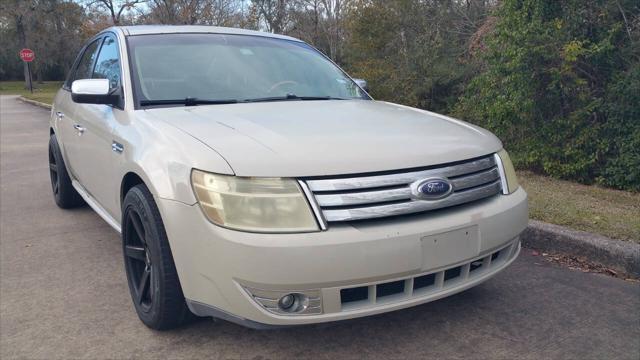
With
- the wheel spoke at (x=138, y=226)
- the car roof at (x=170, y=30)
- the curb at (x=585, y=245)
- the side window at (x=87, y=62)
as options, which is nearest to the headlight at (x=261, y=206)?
the wheel spoke at (x=138, y=226)

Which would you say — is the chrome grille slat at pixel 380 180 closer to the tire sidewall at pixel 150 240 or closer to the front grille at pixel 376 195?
the front grille at pixel 376 195

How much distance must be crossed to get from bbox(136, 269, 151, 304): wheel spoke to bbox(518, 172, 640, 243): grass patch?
9.78ft

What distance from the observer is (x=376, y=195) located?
90.7 inches

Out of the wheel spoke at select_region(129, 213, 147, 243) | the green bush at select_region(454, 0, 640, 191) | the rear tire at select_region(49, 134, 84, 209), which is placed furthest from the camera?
the green bush at select_region(454, 0, 640, 191)

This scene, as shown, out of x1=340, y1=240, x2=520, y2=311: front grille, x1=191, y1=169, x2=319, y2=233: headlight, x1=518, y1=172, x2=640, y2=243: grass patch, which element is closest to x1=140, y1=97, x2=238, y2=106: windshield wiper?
x1=191, y1=169, x2=319, y2=233: headlight

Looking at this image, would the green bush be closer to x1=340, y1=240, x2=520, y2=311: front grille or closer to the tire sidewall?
x1=340, y1=240, x2=520, y2=311: front grille

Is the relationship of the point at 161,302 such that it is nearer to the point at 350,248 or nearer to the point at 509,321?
the point at 350,248

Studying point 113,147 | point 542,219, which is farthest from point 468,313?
point 113,147

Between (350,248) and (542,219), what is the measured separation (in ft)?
8.61

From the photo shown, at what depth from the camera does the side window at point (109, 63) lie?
3.57 m

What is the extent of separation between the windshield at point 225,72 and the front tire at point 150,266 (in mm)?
739

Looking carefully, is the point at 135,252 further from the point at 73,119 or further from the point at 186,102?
the point at 73,119

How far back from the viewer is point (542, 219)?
4.23 metres

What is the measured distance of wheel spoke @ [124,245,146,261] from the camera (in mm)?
2885
